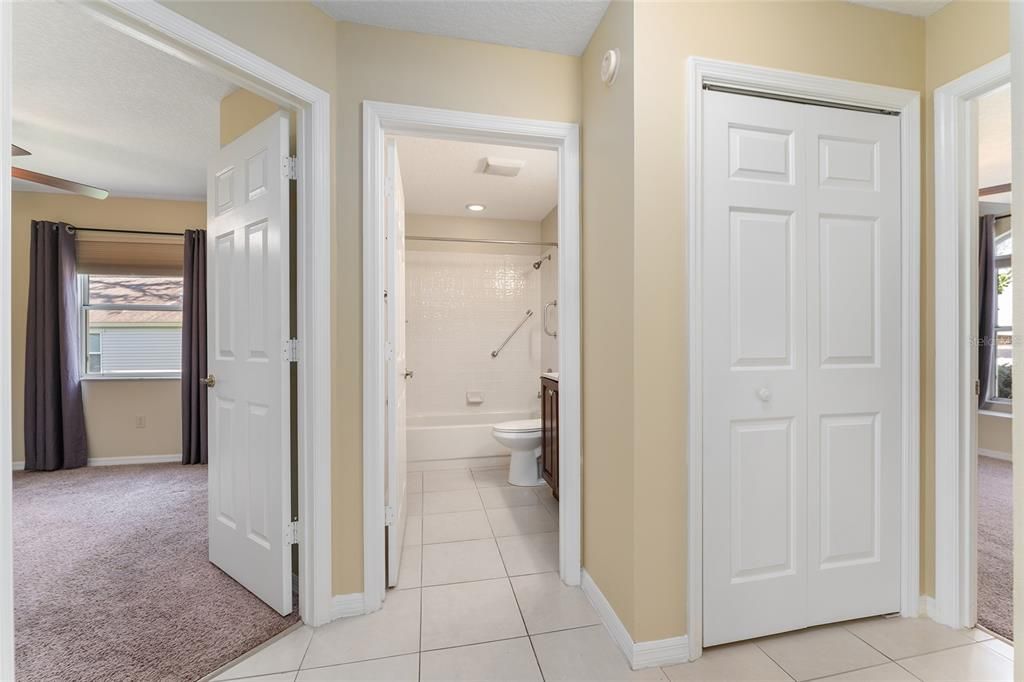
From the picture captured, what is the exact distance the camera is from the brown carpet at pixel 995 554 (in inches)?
68.1

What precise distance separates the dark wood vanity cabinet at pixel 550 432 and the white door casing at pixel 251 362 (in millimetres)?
1527

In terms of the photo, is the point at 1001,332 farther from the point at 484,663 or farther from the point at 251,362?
the point at 251,362

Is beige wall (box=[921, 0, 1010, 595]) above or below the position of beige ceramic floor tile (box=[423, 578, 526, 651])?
above

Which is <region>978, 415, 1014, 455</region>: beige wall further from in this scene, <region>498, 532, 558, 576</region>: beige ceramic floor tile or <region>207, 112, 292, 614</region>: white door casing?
<region>207, 112, 292, 614</region>: white door casing

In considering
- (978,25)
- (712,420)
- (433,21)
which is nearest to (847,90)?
(978,25)

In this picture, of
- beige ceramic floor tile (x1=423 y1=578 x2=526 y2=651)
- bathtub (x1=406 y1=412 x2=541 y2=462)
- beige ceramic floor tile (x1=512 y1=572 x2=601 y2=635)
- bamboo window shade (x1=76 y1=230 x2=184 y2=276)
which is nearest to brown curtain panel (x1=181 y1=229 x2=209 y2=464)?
bamboo window shade (x1=76 y1=230 x2=184 y2=276)

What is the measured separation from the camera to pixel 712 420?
1.56m

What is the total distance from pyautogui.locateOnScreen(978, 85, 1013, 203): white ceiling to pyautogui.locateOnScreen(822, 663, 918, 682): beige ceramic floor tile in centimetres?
215

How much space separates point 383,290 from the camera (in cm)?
193

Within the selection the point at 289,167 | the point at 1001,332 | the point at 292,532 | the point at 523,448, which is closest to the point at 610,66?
the point at 289,167

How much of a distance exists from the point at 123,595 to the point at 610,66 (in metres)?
2.98

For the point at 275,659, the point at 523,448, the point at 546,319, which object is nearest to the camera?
the point at 275,659

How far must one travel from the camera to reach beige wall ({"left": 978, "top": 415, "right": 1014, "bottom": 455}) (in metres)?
3.93

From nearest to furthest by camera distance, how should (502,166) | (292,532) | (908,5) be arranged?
(908,5) → (292,532) → (502,166)
